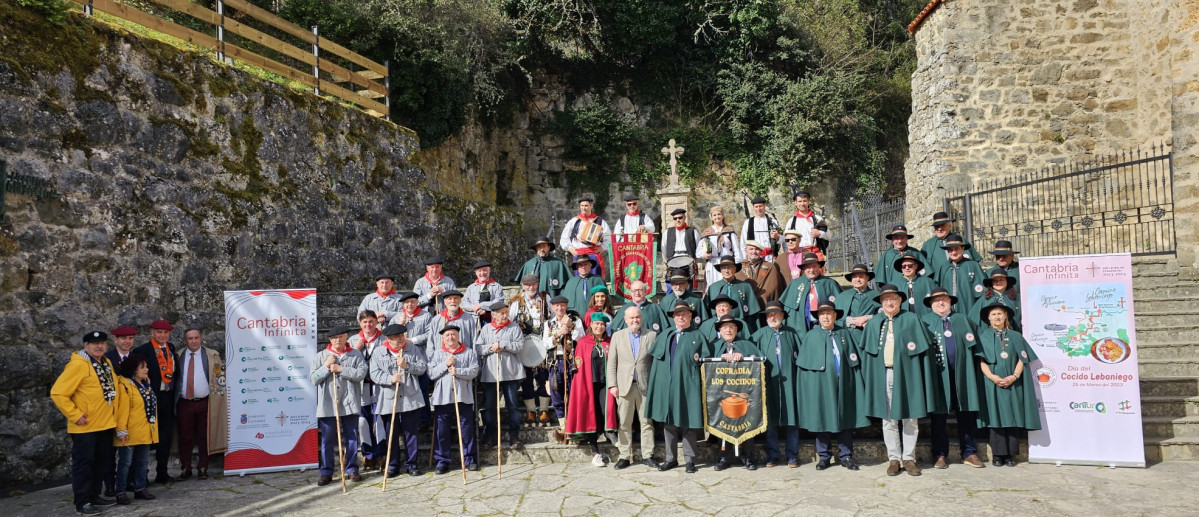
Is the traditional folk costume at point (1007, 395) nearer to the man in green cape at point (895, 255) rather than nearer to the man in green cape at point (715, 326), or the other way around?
the man in green cape at point (895, 255)

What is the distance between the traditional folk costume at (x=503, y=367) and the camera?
7.25 metres

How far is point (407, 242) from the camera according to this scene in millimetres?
12047

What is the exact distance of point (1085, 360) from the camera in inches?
255

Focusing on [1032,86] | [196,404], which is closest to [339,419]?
[196,404]

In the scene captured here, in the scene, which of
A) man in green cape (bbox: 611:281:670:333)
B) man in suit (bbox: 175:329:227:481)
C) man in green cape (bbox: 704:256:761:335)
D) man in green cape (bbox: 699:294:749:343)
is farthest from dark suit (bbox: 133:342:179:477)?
man in green cape (bbox: 704:256:761:335)

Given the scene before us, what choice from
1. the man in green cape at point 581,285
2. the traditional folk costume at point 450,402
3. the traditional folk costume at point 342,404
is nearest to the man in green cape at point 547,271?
the man in green cape at point 581,285

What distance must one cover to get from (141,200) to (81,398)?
2.59 metres

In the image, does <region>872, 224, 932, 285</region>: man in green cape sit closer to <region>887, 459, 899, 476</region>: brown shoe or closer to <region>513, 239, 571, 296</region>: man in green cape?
<region>887, 459, 899, 476</region>: brown shoe

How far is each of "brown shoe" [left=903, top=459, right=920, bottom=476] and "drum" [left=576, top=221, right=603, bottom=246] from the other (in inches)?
180

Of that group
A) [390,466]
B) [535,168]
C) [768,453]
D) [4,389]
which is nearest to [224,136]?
[4,389]

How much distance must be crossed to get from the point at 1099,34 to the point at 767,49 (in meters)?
7.81

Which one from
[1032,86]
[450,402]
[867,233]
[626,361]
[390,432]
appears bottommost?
[390,432]

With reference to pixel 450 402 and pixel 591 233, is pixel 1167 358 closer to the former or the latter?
pixel 591 233

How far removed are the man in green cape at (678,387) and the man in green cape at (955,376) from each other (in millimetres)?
2151
